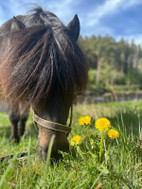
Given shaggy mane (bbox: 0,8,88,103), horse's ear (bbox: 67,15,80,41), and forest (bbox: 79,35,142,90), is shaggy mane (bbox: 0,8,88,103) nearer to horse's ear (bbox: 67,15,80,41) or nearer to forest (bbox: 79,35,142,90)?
horse's ear (bbox: 67,15,80,41)

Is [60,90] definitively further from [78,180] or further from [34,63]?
[78,180]

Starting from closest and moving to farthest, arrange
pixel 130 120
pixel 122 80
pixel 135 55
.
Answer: pixel 130 120
pixel 122 80
pixel 135 55

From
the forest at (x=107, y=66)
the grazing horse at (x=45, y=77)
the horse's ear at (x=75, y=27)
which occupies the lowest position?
the grazing horse at (x=45, y=77)

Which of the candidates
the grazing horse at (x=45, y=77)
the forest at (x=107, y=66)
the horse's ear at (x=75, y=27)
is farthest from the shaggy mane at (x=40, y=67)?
the forest at (x=107, y=66)

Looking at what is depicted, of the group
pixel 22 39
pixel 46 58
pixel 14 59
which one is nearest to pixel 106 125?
pixel 46 58

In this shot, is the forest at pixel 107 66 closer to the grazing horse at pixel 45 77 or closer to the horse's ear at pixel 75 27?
the horse's ear at pixel 75 27

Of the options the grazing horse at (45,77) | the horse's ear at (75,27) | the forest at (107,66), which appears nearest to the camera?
the grazing horse at (45,77)

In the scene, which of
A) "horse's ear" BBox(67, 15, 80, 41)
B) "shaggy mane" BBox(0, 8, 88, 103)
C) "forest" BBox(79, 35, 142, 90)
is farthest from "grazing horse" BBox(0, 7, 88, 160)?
"forest" BBox(79, 35, 142, 90)

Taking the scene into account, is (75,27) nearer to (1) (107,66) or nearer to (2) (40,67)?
(2) (40,67)

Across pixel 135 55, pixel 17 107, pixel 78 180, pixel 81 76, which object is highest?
pixel 135 55

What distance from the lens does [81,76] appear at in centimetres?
183

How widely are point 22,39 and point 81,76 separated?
2.84ft

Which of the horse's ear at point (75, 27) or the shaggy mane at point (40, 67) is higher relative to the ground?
the horse's ear at point (75, 27)

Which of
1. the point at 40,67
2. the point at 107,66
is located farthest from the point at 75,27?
the point at 107,66
